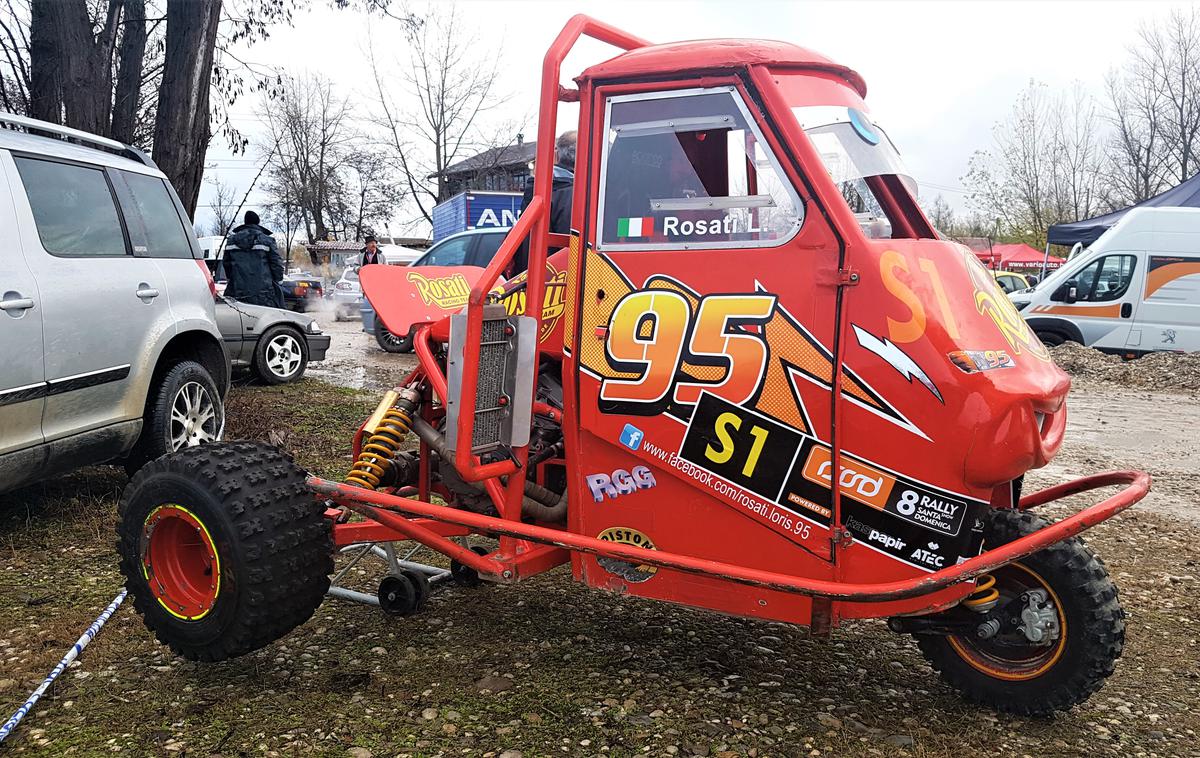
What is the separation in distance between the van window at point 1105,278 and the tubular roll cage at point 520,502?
1319 centimetres

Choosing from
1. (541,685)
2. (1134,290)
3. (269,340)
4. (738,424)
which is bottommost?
(541,685)

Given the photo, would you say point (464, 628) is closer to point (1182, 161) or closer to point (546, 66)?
point (546, 66)

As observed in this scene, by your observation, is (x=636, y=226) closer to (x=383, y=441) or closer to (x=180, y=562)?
(x=383, y=441)

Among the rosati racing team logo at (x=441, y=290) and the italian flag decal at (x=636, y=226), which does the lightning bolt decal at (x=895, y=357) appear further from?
the rosati racing team logo at (x=441, y=290)

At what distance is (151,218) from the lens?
5973 mm

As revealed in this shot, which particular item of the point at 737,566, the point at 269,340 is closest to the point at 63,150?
the point at 737,566

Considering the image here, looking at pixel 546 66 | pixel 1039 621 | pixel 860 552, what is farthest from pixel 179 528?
pixel 1039 621

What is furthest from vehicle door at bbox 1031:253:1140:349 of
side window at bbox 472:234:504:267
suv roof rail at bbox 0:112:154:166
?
suv roof rail at bbox 0:112:154:166

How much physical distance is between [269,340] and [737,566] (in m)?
9.07

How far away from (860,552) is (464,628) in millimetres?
1868

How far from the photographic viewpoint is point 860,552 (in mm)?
3160

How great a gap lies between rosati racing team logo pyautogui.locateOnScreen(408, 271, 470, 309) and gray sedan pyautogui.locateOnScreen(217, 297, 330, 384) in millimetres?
6938

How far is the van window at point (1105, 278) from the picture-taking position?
14922mm

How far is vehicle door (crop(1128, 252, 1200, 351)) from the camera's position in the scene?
14.5 metres
